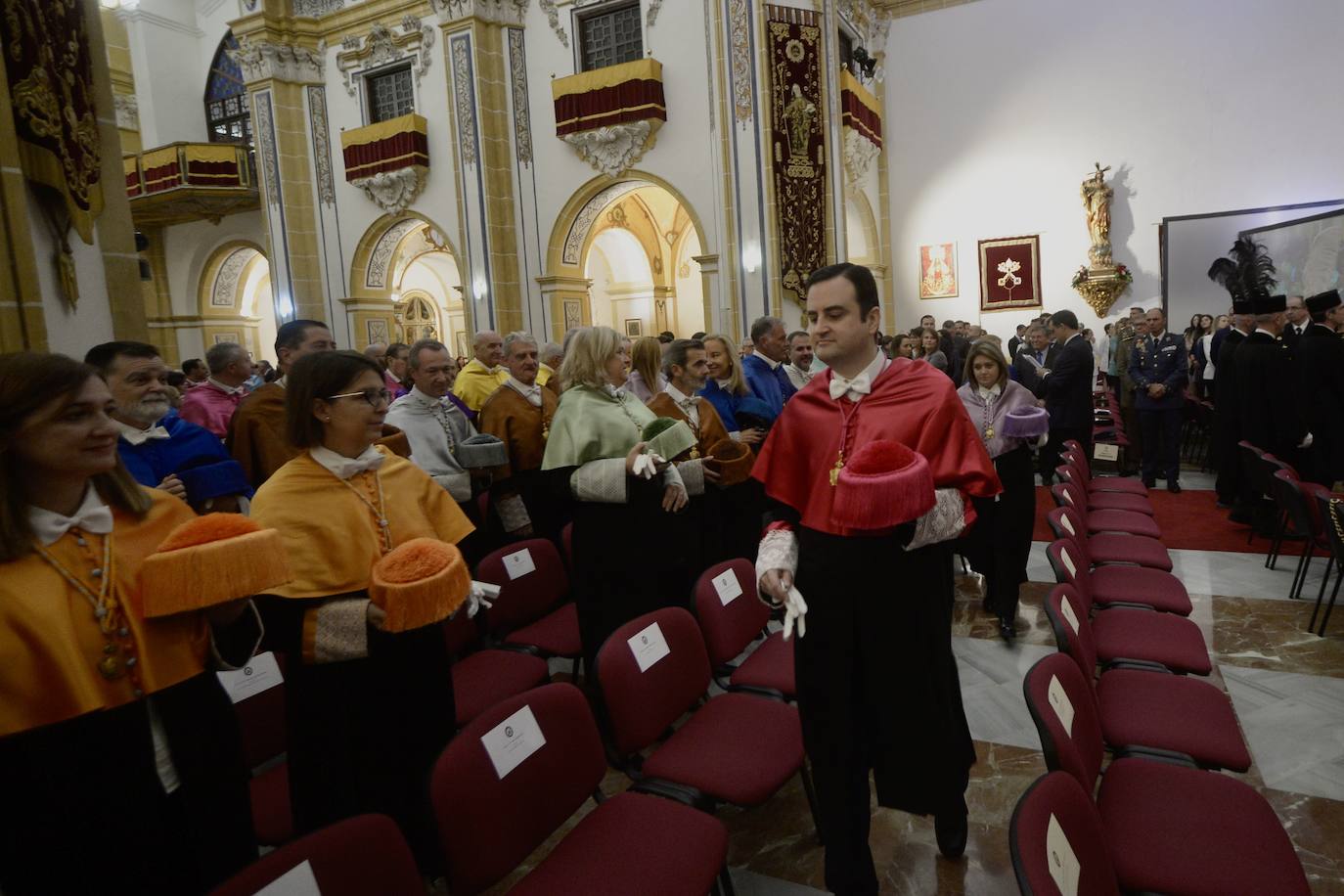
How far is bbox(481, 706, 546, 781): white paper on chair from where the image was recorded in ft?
6.08

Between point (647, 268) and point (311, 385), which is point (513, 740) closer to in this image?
point (311, 385)

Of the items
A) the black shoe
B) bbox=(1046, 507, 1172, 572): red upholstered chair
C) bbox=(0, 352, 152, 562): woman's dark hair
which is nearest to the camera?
bbox=(0, 352, 152, 562): woman's dark hair

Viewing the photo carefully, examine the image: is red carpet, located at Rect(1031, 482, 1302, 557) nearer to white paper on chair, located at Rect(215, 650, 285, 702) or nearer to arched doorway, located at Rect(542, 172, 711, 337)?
white paper on chair, located at Rect(215, 650, 285, 702)

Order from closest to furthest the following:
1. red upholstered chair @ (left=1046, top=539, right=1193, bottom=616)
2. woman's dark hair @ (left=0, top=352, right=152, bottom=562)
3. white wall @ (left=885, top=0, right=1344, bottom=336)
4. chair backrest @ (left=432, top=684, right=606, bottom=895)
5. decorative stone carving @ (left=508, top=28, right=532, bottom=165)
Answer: woman's dark hair @ (left=0, top=352, right=152, bottom=562) → chair backrest @ (left=432, top=684, right=606, bottom=895) → red upholstered chair @ (left=1046, top=539, right=1193, bottom=616) → white wall @ (left=885, top=0, right=1344, bottom=336) → decorative stone carving @ (left=508, top=28, right=532, bottom=165)

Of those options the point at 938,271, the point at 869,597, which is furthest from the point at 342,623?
the point at 938,271

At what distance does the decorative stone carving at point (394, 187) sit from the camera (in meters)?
13.1

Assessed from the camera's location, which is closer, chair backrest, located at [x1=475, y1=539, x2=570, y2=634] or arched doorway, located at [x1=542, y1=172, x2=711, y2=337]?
chair backrest, located at [x1=475, y1=539, x2=570, y2=634]

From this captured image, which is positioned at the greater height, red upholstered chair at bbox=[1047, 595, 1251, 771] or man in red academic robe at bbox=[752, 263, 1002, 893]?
man in red academic robe at bbox=[752, 263, 1002, 893]

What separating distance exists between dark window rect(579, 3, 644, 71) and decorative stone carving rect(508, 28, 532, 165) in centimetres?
109

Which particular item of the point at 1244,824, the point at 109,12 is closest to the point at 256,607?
the point at 1244,824

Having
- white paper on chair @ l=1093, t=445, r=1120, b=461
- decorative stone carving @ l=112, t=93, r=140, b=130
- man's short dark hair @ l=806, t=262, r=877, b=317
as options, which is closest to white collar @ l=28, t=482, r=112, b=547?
man's short dark hair @ l=806, t=262, r=877, b=317

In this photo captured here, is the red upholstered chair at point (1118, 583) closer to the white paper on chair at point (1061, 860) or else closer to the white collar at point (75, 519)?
the white paper on chair at point (1061, 860)

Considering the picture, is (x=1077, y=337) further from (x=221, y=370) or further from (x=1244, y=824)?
(x=221, y=370)

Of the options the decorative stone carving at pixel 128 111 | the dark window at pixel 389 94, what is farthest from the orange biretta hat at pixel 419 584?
the decorative stone carving at pixel 128 111
